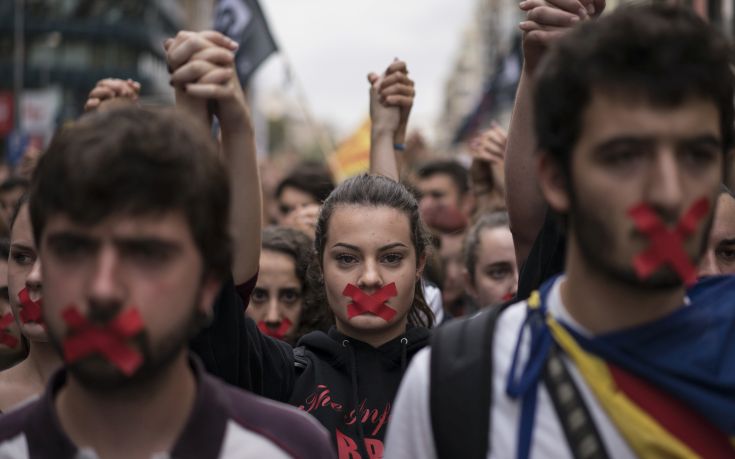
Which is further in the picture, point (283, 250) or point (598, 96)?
point (283, 250)

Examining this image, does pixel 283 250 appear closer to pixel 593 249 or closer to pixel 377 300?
pixel 377 300

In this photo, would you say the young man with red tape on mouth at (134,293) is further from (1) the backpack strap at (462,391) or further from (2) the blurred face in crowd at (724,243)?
(2) the blurred face in crowd at (724,243)

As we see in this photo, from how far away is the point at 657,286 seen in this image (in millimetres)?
2320

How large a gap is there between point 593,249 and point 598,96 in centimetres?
31

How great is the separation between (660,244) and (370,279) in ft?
6.49

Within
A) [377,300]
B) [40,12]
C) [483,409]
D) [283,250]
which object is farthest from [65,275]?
[40,12]

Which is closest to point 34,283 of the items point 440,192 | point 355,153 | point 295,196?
point 295,196

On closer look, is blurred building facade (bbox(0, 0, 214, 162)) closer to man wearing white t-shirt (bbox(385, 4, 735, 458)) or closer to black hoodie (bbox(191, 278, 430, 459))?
black hoodie (bbox(191, 278, 430, 459))

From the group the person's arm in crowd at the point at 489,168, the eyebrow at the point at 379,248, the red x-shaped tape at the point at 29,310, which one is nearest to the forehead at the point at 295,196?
the person's arm in crowd at the point at 489,168

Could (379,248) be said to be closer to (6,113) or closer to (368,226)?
(368,226)

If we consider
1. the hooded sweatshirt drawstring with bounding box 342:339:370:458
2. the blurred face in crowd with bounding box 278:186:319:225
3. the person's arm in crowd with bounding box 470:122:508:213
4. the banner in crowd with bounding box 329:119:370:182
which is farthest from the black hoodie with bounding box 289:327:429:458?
the banner in crowd with bounding box 329:119:370:182

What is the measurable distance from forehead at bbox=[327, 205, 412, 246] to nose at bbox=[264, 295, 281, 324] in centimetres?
93

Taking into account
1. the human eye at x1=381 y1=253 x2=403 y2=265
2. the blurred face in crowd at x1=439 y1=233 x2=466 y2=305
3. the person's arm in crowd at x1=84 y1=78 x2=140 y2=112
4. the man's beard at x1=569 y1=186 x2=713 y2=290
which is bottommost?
the blurred face in crowd at x1=439 y1=233 x2=466 y2=305

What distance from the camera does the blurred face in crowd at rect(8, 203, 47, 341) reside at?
3.84 meters
